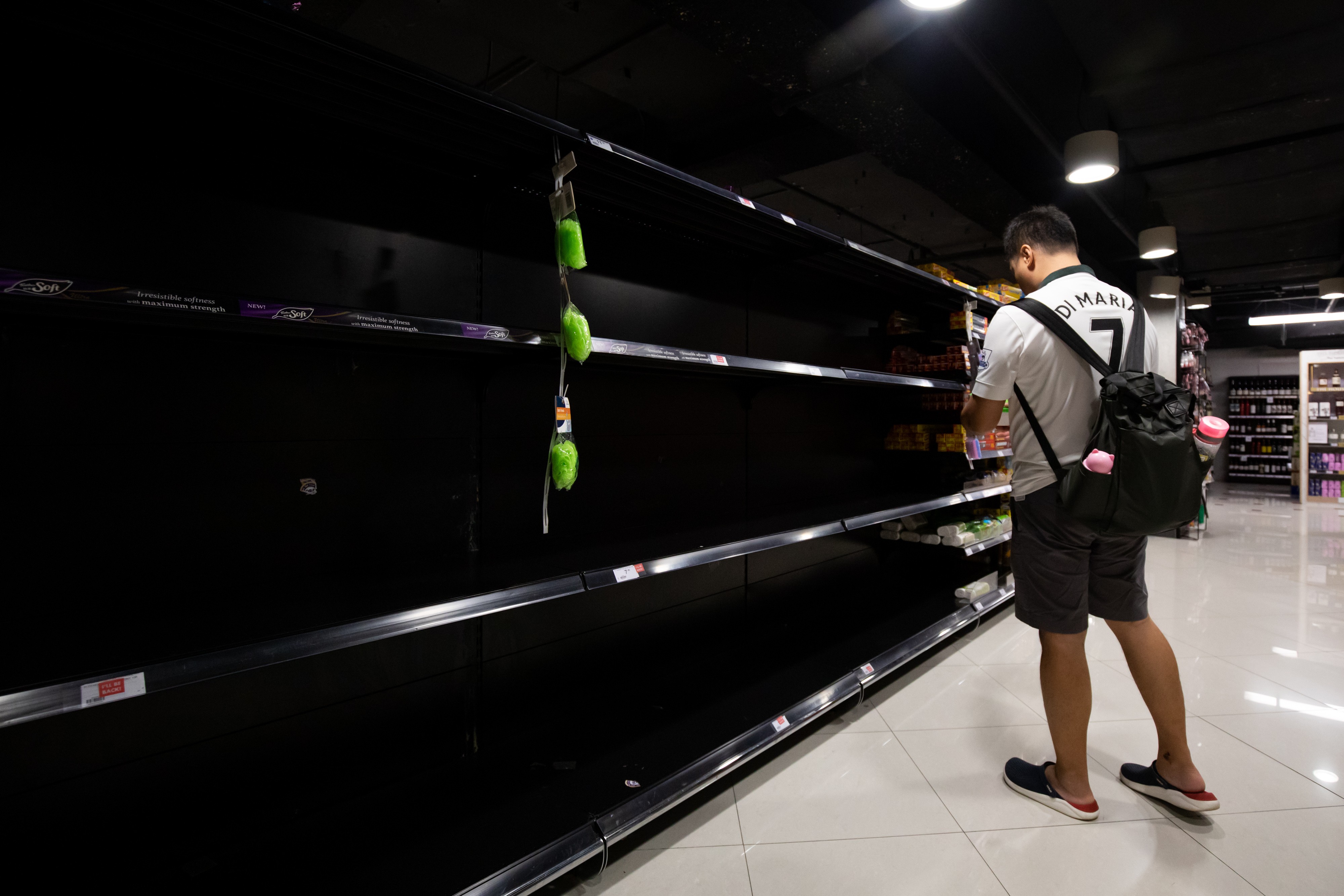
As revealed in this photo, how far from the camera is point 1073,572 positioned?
172 cm

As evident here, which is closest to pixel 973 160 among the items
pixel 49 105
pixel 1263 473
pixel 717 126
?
pixel 717 126

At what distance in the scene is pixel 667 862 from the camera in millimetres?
1541

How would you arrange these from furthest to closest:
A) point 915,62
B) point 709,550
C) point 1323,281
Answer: point 1323,281
point 915,62
point 709,550

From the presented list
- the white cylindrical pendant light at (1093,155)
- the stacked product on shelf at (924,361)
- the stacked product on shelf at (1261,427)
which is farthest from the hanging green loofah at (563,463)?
the stacked product on shelf at (1261,427)

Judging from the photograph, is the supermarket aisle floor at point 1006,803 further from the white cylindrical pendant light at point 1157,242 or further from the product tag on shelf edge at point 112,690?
the white cylindrical pendant light at point 1157,242

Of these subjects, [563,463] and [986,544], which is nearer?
[563,463]

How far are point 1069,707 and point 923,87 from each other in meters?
2.79

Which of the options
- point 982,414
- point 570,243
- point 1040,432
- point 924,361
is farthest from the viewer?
point 924,361

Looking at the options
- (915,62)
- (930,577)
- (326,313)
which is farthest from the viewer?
(930,577)

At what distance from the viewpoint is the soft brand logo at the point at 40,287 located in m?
0.81

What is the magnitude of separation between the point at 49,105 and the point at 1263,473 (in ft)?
57.5

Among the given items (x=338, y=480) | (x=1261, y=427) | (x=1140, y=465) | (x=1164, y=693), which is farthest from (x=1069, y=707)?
(x=1261, y=427)

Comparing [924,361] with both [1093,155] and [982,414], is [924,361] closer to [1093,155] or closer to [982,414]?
[1093,155]

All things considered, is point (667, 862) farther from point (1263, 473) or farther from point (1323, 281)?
point (1263, 473)
